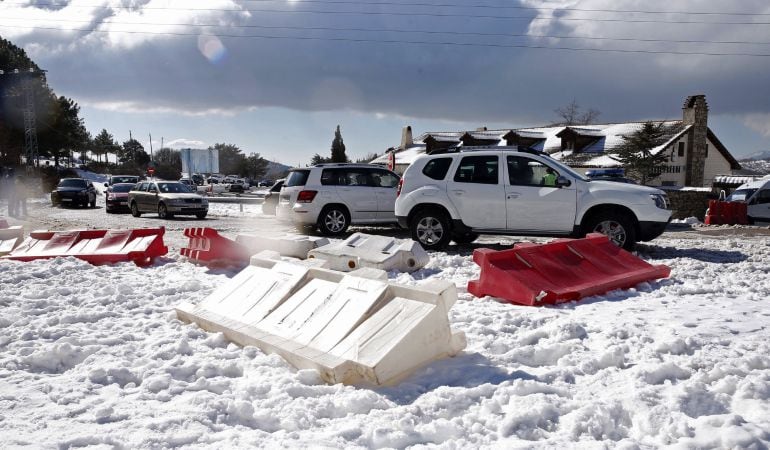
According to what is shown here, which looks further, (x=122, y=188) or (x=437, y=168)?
(x=122, y=188)

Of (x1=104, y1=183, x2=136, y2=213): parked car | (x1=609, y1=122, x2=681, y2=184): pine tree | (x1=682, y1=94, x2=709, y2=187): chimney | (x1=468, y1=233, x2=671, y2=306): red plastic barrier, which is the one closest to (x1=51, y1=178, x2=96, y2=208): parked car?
(x1=104, y1=183, x2=136, y2=213): parked car

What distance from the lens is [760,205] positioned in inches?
767

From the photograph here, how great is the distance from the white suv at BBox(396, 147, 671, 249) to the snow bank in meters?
4.23

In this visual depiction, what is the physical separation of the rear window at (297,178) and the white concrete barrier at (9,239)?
6.10 meters

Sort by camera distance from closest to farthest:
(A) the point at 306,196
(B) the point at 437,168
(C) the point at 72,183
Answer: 1. (B) the point at 437,168
2. (A) the point at 306,196
3. (C) the point at 72,183

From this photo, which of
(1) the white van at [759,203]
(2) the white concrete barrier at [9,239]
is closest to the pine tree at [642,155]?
(1) the white van at [759,203]

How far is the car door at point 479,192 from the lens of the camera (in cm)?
1097

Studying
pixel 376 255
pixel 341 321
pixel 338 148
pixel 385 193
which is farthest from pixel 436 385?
pixel 338 148

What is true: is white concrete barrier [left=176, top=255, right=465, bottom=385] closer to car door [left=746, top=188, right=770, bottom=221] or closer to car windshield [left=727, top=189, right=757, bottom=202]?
car door [left=746, top=188, right=770, bottom=221]

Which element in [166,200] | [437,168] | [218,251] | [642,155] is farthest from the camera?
[642,155]

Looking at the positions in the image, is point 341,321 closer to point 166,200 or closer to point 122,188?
point 166,200

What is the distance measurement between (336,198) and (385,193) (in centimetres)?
128

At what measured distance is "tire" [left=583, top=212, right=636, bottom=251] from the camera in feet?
34.2

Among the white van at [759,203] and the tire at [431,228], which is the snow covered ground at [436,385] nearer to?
the tire at [431,228]
